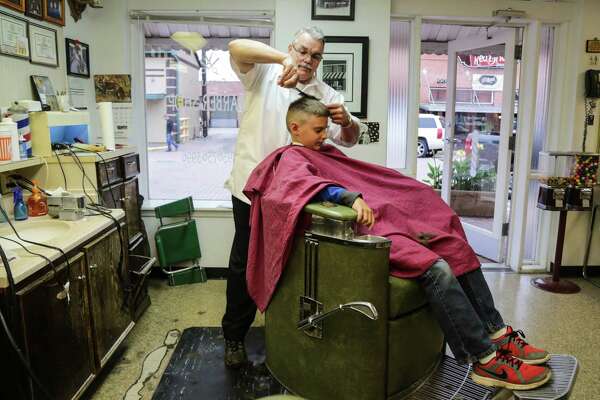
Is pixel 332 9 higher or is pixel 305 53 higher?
pixel 332 9

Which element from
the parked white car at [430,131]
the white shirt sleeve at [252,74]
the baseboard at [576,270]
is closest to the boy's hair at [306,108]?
the white shirt sleeve at [252,74]

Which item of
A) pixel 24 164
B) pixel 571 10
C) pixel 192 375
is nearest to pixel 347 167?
pixel 192 375

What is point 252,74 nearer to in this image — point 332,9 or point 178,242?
point 332,9

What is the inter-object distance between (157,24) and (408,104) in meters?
1.95

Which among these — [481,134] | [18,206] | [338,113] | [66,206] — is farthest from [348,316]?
[481,134]

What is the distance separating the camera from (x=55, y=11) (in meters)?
2.68

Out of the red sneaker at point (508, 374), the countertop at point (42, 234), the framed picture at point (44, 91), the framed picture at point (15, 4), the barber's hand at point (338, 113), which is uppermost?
the framed picture at point (15, 4)

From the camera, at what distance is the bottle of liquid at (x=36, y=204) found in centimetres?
219

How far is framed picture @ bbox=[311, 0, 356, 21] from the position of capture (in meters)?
3.13

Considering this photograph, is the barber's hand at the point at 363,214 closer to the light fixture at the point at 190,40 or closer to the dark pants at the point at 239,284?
the dark pants at the point at 239,284

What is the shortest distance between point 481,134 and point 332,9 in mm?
1915

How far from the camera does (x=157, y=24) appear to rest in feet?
11.3

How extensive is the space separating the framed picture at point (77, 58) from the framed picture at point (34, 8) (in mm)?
351

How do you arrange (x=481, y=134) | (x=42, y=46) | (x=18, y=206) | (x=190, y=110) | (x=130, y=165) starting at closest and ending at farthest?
(x=18, y=206) < (x=42, y=46) < (x=130, y=165) < (x=190, y=110) < (x=481, y=134)
